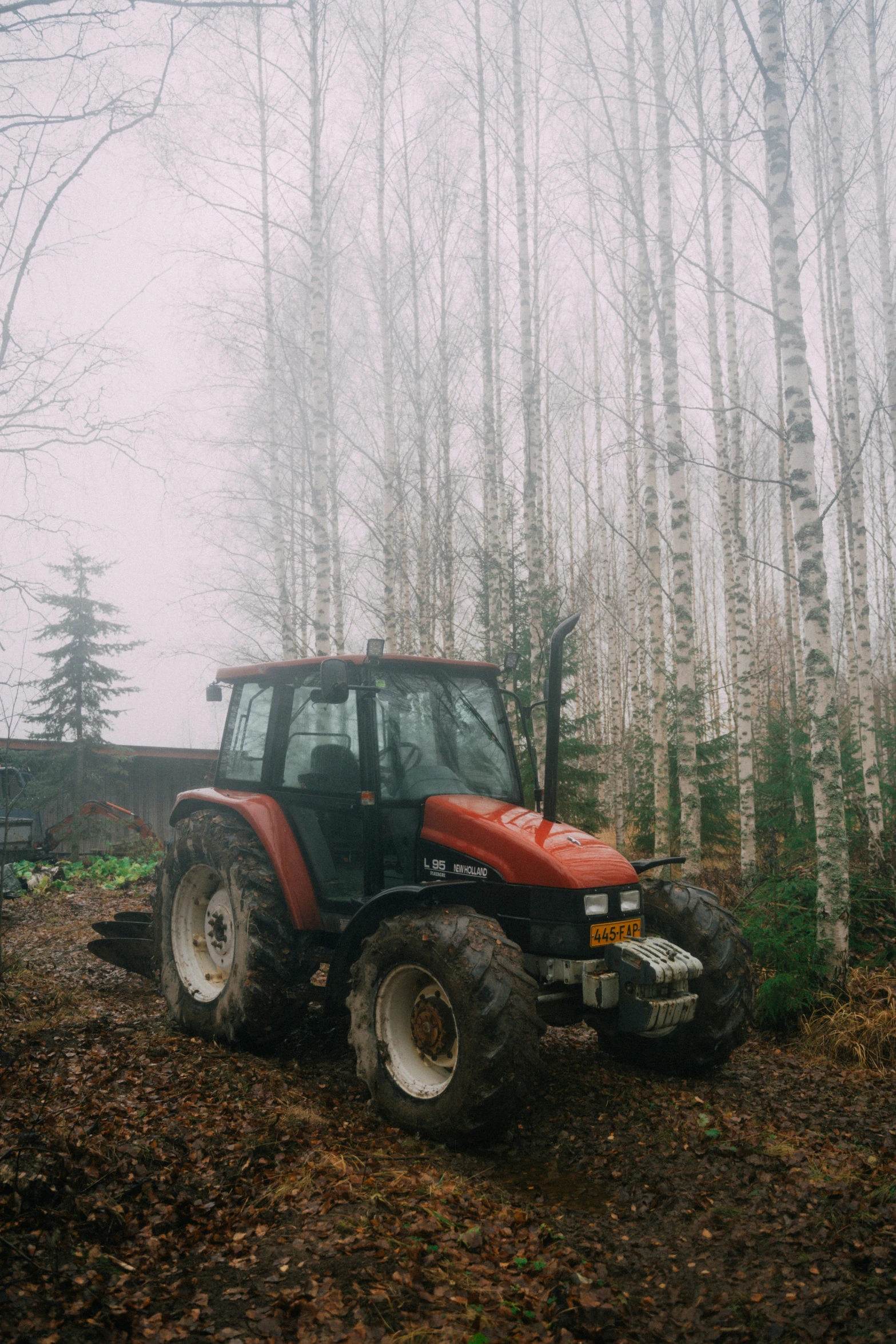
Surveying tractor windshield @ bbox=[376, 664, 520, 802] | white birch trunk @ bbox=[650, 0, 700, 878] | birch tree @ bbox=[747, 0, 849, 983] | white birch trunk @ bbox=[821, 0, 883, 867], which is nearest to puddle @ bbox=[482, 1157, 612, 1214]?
tractor windshield @ bbox=[376, 664, 520, 802]

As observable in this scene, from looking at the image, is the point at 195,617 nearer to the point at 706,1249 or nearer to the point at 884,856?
the point at 884,856

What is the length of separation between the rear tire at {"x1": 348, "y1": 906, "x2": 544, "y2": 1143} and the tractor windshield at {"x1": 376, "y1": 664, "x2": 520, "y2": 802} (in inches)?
36.4

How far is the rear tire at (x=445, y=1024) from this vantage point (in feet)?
12.6

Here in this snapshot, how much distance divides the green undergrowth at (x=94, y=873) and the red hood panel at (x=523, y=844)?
921 centimetres

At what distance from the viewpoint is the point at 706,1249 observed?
3.22m

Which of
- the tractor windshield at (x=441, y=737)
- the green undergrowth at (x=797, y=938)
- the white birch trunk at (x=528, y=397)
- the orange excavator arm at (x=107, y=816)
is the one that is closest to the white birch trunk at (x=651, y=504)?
the white birch trunk at (x=528, y=397)

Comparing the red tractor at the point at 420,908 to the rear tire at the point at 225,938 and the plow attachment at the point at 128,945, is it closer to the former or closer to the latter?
the rear tire at the point at 225,938

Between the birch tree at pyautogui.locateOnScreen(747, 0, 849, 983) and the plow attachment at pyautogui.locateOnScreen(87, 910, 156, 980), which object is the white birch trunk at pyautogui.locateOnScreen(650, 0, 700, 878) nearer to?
the birch tree at pyautogui.locateOnScreen(747, 0, 849, 983)

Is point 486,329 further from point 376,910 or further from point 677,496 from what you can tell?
point 376,910

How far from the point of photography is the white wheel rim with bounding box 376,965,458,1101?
13.9ft

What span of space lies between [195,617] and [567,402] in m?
10.2

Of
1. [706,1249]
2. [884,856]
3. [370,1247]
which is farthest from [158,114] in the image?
[884,856]

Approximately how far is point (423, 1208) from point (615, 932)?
1587mm

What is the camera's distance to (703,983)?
4.79 m
